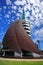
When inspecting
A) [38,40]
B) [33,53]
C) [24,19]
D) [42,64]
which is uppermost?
[24,19]

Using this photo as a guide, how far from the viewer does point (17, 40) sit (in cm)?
4169

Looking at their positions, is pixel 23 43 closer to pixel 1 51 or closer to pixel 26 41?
pixel 26 41

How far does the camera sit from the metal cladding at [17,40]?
1620 inches

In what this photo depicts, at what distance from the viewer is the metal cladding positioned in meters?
41.2

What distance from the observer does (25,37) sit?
42.8m

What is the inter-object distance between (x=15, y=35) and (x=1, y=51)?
17.3 ft

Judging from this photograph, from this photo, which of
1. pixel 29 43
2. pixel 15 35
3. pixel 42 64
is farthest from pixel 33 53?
pixel 42 64

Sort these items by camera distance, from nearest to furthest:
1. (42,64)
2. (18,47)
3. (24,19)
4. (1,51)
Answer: (42,64), (18,47), (1,51), (24,19)

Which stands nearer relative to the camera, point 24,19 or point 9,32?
point 9,32

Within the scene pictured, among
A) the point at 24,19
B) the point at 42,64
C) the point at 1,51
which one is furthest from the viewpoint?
the point at 24,19

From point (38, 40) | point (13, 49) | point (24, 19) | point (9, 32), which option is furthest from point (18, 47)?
point (24, 19)

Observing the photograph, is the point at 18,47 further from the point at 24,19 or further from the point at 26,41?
the point at 24,19

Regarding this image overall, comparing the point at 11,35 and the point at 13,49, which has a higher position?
the point at 11,35

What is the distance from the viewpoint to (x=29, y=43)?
4291 cm
